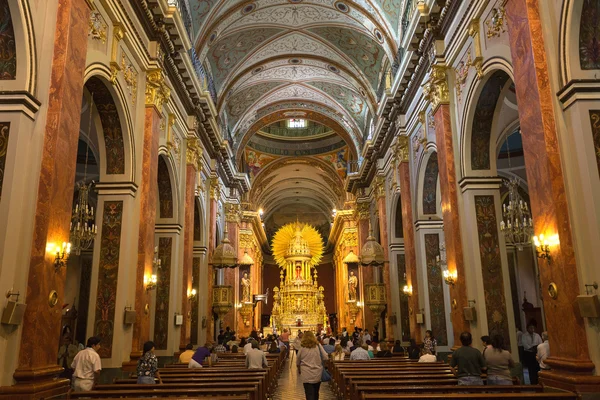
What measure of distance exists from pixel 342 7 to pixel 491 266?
9.39 metres

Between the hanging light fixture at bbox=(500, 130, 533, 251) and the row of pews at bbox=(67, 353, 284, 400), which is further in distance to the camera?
the hanging light fixture at bbox=(500, 130, 533, 251)

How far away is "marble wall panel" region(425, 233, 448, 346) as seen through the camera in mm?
12227

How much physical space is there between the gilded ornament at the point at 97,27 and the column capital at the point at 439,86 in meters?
6.16

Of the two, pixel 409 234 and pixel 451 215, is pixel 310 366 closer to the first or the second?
pixel 451 215

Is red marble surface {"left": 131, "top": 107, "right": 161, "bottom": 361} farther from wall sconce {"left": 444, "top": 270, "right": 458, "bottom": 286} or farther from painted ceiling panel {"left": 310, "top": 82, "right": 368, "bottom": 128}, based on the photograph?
painted ceiling panel {"left": 310, "top": 82, "right": 368, "bottom": 128}

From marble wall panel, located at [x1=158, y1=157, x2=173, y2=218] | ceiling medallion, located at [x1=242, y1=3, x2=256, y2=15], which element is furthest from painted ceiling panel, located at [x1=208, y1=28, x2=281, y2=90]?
marble wall panel, located at [x1=158, y1=157, x2=173, y2=218]

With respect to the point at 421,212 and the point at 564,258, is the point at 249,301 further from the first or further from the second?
the point at 564,258

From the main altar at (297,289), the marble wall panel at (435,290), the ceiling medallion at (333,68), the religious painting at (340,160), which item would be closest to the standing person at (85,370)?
the marble wall panel at (435,290)

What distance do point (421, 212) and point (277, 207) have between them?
28.7 metres

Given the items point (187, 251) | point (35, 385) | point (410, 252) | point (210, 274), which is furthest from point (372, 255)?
point (35, 385)

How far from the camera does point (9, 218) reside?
5.41 m

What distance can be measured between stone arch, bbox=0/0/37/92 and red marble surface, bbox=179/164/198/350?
296 inches

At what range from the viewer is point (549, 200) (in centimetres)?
596

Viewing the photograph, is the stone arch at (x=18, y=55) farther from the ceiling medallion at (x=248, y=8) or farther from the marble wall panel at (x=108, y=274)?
the ceiling medallion at (x=248, y=8)
